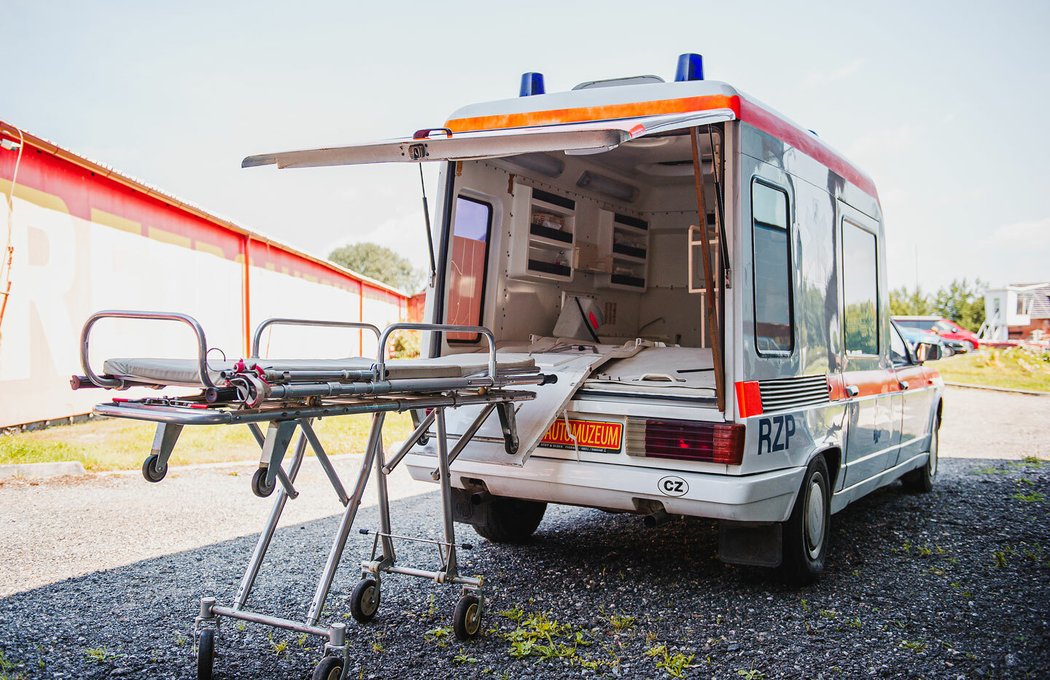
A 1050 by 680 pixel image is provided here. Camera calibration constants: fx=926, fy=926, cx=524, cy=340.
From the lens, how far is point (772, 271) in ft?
16.7

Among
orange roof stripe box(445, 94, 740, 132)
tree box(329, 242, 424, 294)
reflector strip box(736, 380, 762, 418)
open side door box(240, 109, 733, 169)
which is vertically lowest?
reflector strip box(736, 380, 762, 418)

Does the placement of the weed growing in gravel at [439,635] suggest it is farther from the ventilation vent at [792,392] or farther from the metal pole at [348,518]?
the ventilation vent at [792,392]

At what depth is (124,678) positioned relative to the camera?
3881mm

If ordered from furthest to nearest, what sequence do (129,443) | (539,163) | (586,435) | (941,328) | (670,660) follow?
(941,328) → (129,443) → (539,163) → (586,435) → (670,660)

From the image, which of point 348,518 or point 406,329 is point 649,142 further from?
point 348,518

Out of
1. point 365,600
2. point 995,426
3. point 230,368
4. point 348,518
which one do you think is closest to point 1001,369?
point 995,426

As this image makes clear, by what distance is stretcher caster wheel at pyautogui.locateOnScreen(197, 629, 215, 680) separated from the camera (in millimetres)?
3832

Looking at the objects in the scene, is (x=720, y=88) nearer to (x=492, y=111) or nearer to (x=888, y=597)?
(x=492, y=111)

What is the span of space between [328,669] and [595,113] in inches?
131

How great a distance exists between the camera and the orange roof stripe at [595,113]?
4887mm

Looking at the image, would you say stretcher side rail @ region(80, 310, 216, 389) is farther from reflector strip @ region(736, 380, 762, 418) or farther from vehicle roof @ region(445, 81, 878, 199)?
vehicle roof @ region(445, 81, 878, 199)

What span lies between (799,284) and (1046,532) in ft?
9.97

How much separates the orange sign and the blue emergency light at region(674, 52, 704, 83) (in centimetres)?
206

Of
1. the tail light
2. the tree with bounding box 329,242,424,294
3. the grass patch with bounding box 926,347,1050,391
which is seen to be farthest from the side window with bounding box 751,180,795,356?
the tree with bounding box 329,242,424,294
